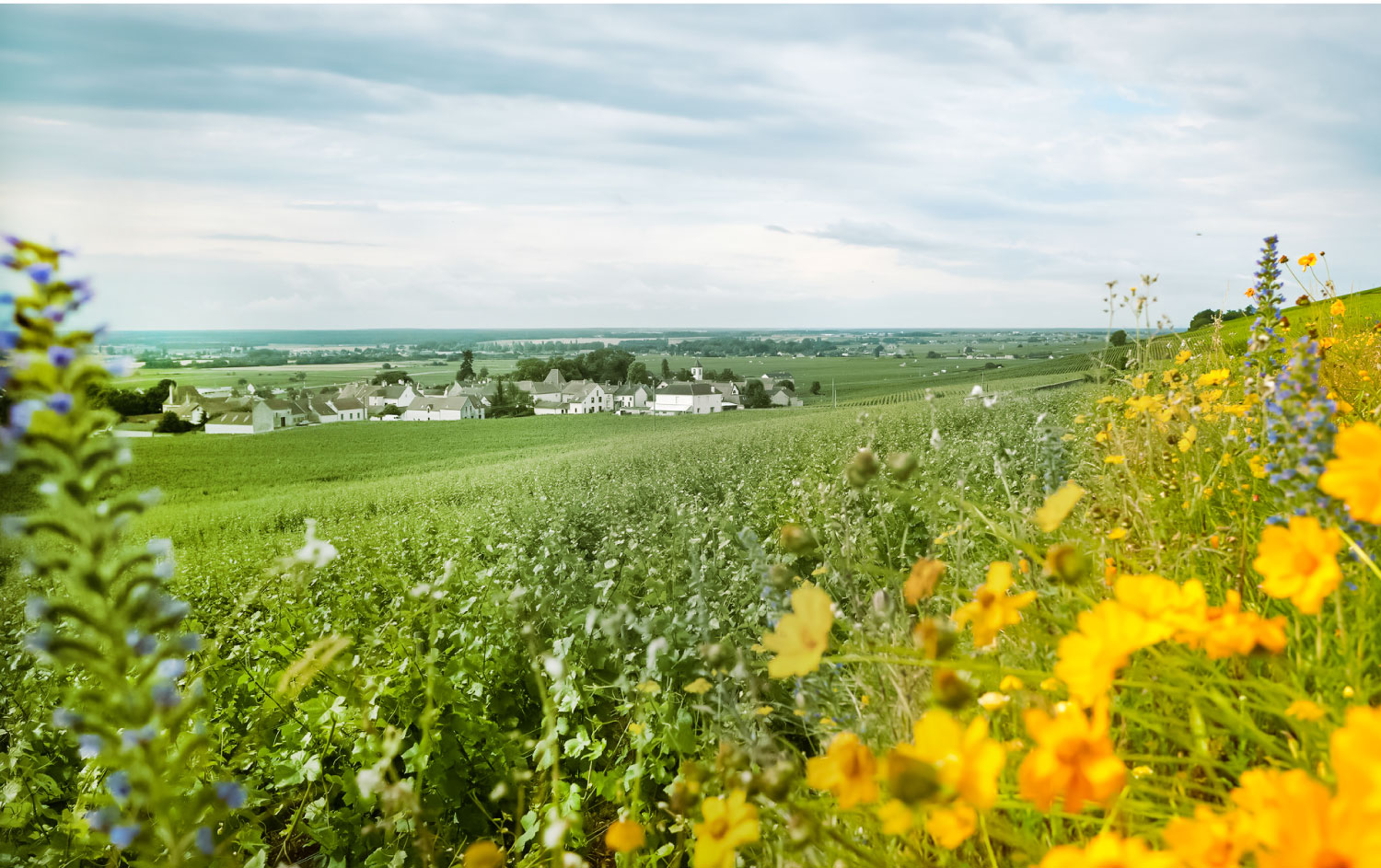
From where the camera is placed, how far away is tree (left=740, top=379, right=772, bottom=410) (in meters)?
6.98

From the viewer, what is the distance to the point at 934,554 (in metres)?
3.15

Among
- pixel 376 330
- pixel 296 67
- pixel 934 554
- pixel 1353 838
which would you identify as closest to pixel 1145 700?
pixel 1353 838

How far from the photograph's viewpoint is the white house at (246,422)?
4.62m

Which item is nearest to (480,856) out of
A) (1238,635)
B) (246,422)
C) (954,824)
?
(954,824)

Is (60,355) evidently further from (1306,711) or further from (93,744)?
(1306,711)

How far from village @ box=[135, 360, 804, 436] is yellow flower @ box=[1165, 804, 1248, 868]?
14.1ft

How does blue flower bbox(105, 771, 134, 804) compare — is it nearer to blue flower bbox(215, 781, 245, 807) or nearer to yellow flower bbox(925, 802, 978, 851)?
blue flower bbox(215, 781, 245, 807)

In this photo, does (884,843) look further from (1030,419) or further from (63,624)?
(1030,419)

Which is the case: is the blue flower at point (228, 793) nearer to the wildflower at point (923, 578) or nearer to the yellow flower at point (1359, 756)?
the wildflower at point (923, 578)

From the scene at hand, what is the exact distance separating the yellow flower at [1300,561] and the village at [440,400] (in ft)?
14.1

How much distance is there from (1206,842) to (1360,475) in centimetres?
33

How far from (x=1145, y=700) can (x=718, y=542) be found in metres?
2.43

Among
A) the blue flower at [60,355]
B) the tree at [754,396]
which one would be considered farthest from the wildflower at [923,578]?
the tree at [754,396]

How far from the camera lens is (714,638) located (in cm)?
277
